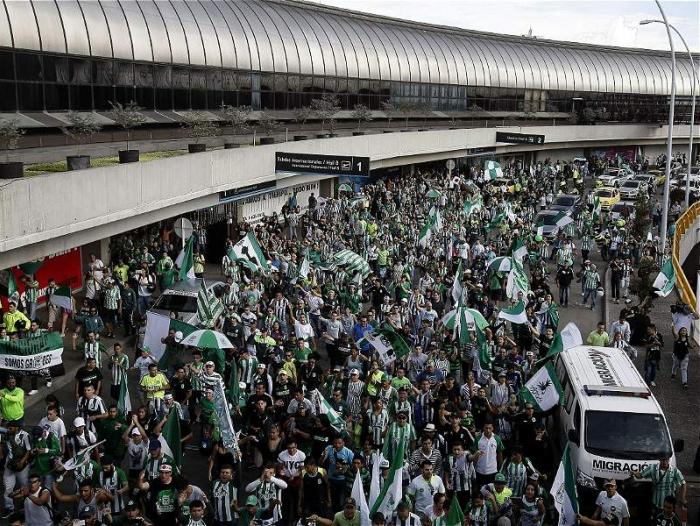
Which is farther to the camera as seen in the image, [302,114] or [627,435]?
[302,114]

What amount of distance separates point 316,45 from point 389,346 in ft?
102

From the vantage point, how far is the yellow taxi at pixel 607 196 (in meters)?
42.5

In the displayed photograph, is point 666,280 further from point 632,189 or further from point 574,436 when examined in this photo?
point 632,189

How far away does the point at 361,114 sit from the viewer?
44.1 m

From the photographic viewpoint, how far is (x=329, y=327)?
663 inches

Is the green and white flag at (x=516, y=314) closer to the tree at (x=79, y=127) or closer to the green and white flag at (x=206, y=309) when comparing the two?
the green and white flag at (x=206, y=309)

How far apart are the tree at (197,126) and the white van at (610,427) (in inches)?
675

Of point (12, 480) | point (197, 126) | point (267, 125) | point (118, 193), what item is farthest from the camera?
point (267, 125)

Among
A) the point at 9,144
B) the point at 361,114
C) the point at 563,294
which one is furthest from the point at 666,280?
the point at 361,114

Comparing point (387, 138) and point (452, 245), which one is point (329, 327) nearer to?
point (452, 245)

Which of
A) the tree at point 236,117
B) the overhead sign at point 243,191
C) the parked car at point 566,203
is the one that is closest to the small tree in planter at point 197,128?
the tree at point 236,117

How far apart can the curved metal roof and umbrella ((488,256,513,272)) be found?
14285mm

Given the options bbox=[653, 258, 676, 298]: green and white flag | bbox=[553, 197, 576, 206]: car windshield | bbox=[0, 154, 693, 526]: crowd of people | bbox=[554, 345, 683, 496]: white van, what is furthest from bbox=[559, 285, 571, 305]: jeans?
bbox=[553, 197, 576, 206]: car windshield

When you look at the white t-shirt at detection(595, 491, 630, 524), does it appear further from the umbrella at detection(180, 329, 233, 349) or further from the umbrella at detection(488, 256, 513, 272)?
the umbrella at detection(488, 256, 513, 272)
